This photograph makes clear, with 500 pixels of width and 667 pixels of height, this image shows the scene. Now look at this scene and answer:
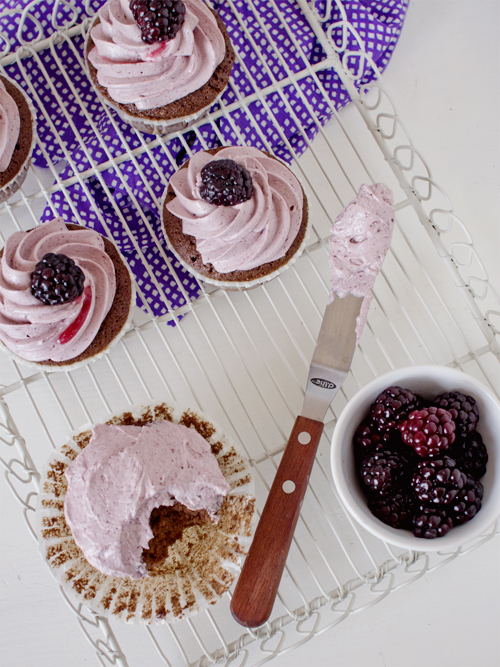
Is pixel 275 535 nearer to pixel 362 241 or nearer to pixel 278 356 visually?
pixel 278 356

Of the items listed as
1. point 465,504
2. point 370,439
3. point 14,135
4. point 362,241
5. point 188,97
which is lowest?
point 465,504

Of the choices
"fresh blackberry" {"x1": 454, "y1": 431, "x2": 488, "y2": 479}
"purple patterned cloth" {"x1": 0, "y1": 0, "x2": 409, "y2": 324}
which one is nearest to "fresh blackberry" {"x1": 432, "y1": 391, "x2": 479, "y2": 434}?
"fresh blackberry" {"x1": 454, "y1": 431, "x2": 488, "y2": 479}

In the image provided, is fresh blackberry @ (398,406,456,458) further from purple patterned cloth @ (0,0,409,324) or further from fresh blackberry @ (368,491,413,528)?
purple patterned cloth @ (0,0,409,324)

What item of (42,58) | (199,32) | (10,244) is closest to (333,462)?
(10,244)

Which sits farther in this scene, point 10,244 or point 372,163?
point 372,163

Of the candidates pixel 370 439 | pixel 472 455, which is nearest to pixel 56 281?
pixel 370 439

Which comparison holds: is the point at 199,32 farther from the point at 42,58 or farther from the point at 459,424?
the point at 459,424

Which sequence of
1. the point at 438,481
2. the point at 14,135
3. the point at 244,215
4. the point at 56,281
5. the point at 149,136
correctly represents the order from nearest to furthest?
the point at 438,481, the point at 56,281, the point at 244,215, the point at 14,135, the point at 149,136
